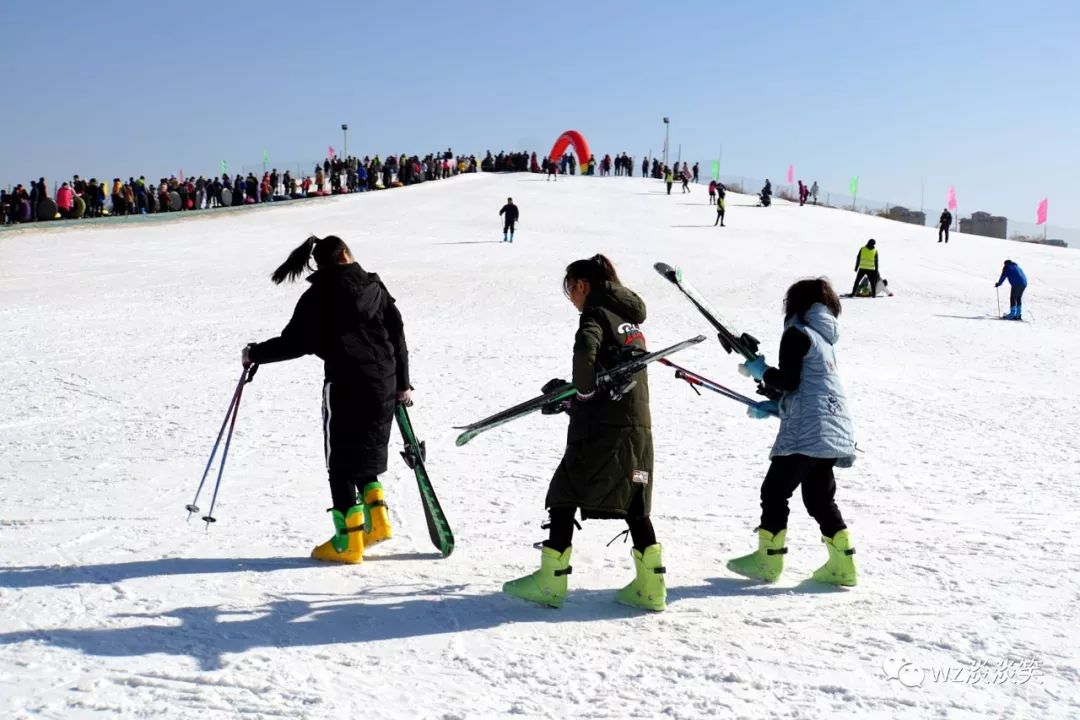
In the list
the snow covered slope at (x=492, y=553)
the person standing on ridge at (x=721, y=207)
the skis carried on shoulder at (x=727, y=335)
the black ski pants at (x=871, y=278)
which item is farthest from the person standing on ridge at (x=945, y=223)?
the skis carried on shoulder at (x=727, y=335)

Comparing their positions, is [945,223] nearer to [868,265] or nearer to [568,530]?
[868,265]

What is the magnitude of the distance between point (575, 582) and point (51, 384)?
690cm

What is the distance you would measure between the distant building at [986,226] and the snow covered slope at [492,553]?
38375mm

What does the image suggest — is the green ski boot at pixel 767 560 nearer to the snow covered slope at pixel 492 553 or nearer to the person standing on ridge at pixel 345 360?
the snow covered slope at pixel 492 553

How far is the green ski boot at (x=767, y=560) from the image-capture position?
4.90 metres

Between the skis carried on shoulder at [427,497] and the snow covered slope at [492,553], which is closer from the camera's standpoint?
the snow covered slope at [492,553]

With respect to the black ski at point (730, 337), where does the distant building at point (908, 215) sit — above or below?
above

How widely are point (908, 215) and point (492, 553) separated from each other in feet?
166

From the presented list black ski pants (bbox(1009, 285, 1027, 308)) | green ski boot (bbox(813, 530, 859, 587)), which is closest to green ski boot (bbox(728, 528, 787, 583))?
green ski boot (bbox(813, 530, 859, 587))

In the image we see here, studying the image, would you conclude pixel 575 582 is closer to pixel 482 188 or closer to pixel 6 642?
pixel 6 642

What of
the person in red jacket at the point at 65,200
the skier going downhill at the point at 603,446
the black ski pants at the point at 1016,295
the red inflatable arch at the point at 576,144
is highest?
the red inflatable arch at the point at 576,144

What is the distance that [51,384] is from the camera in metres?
9.55

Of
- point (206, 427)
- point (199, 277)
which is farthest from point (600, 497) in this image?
point (199, 277)
